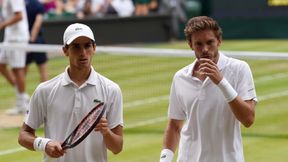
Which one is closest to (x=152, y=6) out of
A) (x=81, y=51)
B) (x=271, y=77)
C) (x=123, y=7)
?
(x=123, y=7)

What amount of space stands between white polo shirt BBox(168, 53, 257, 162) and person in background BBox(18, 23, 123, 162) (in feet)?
1.75

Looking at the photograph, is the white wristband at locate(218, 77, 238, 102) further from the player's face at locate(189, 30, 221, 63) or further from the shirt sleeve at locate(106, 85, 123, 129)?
the shirt sleeve at locate(106, 85, 123, 129)

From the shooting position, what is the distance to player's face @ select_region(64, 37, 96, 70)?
6.18 meters

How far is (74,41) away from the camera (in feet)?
20.4

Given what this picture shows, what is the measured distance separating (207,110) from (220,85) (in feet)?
1.16

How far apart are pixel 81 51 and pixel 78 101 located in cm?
35

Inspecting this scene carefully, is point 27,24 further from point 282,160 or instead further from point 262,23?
point 262,23

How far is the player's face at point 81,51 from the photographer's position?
618cm

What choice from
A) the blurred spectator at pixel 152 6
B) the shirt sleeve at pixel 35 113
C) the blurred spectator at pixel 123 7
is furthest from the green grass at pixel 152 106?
the blurred spectator at pixel 152 6

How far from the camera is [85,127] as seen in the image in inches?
235

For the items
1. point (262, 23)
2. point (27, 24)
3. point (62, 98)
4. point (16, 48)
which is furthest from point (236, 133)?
point (262, 23)

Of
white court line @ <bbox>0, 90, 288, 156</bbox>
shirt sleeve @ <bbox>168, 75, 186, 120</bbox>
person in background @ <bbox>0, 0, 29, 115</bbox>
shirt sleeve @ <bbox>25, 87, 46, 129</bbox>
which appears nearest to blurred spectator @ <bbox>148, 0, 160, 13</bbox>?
white court line @ <bbox>0, 90, 288, 156</bbox>

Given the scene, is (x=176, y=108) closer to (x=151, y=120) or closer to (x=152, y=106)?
(x=151, y=120)

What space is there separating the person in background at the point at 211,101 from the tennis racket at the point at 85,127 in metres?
0.73
